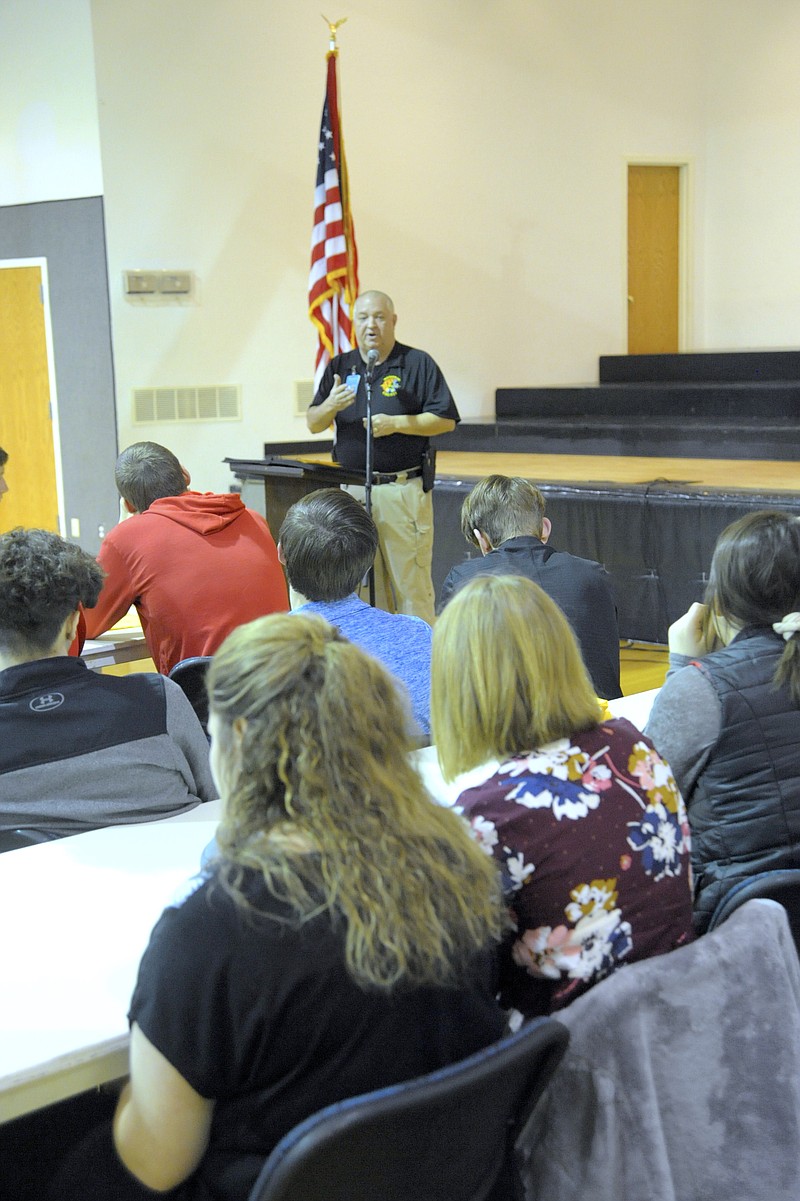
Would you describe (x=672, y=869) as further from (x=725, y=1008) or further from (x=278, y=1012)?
(x=278, y=1012)

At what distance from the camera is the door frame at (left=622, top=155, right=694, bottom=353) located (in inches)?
380

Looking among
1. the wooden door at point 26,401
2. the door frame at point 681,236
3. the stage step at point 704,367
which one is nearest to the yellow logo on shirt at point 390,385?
the wooden door at point 26,401

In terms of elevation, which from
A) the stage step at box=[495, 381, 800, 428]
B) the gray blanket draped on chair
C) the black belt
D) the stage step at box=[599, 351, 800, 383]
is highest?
the stage step at box=[599, 351, 800, 383]

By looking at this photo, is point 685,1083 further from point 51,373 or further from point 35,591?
point 51,373

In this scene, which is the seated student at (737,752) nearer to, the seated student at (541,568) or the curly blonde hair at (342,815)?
the curly blonde hair at (342,815)

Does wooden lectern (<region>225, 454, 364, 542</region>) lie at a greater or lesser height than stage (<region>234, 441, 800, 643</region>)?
greater

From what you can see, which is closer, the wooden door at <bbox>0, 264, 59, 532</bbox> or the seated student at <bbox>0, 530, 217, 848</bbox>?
the seated student at <bbox>0, 530, 217, 848</bbox>

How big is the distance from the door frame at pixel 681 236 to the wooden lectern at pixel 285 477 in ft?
17.3

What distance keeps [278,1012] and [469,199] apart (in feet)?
27.2

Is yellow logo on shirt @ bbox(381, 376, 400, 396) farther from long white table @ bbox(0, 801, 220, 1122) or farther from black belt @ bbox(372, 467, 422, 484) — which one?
long white table @ bbox(0, 801, 220, 1122)

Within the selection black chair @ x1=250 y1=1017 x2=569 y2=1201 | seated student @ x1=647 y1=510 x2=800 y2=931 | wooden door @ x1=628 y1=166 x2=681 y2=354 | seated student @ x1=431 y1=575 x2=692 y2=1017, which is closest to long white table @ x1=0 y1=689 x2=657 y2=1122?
seated student @ x1=431 y1=575 x2=692 y2=1017

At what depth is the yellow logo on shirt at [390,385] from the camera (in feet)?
17.2

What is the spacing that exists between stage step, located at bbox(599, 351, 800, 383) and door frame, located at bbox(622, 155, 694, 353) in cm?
50

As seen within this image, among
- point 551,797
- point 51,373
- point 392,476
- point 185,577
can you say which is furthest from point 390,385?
point 551,797
